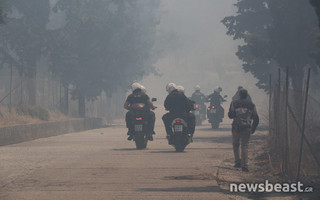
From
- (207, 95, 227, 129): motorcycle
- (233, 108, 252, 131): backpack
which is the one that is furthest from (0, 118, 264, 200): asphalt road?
(207, 95, 227, 129): motorcycle

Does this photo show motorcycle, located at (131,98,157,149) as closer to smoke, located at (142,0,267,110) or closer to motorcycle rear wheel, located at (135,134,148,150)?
motorcycle rear wheel, located at (135,134,148,150)

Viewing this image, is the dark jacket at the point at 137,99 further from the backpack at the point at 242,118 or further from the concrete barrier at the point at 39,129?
the backpack at the point at 242,118

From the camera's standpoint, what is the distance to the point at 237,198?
10.4m

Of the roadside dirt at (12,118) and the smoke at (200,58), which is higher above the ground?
the smoke at (200,58)

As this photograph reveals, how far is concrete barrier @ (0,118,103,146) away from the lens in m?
23.0

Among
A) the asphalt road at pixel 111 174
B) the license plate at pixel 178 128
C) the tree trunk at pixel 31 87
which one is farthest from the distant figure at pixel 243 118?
the tree trunk at pixel 31 87

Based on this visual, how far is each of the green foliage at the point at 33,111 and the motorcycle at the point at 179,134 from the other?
12.1 metres

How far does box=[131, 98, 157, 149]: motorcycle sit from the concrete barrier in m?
5.02

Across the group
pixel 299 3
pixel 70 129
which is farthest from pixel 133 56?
pixel 299 3

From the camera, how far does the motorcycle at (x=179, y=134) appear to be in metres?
18.5

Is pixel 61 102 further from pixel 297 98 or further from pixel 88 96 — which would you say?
pixel 297 98

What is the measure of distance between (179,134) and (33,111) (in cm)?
1362

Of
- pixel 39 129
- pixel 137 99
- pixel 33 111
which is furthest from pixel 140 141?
pixel 33 111

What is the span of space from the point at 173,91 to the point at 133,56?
26.6m
